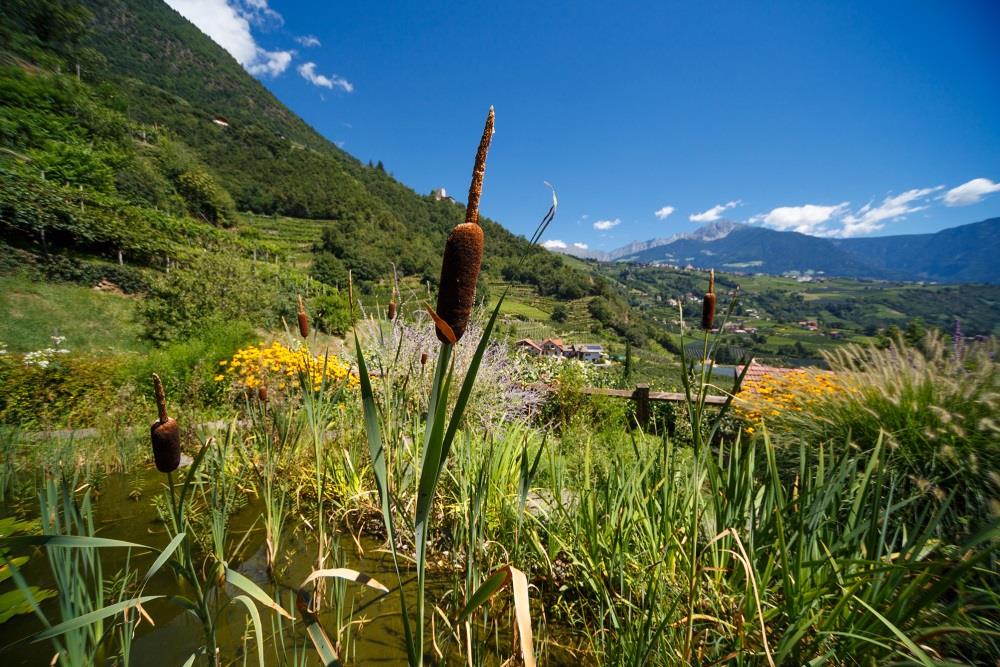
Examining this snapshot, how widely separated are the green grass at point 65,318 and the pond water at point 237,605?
34.1 ft

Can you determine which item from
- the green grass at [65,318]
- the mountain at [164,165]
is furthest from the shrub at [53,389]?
the mountain at [164,165]

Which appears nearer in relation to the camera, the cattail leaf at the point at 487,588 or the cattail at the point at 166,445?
the cattail leaf at the point at 487,588

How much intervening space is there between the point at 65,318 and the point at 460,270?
18322mm

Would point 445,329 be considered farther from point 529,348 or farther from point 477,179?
point 529,348

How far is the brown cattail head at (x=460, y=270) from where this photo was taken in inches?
20.6

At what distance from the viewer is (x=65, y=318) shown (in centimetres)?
1209

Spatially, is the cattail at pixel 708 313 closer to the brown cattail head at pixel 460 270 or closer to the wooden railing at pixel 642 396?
the brown cattail head at pixel 460 270

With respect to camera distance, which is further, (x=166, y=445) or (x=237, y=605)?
(x=237, y=605)

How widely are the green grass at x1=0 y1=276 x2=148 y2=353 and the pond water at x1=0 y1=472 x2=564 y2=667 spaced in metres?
10.4

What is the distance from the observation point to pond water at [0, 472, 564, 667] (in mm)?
1650

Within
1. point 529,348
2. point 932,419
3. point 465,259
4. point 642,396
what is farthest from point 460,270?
point 529,348

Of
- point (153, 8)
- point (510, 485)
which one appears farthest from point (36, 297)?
point (153, 8)

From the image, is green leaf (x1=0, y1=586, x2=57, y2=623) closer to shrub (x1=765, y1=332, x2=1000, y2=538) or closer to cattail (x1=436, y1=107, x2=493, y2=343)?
cattail (x1=436, y1=107, x2=493, y2=343)

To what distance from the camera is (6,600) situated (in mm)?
1344
